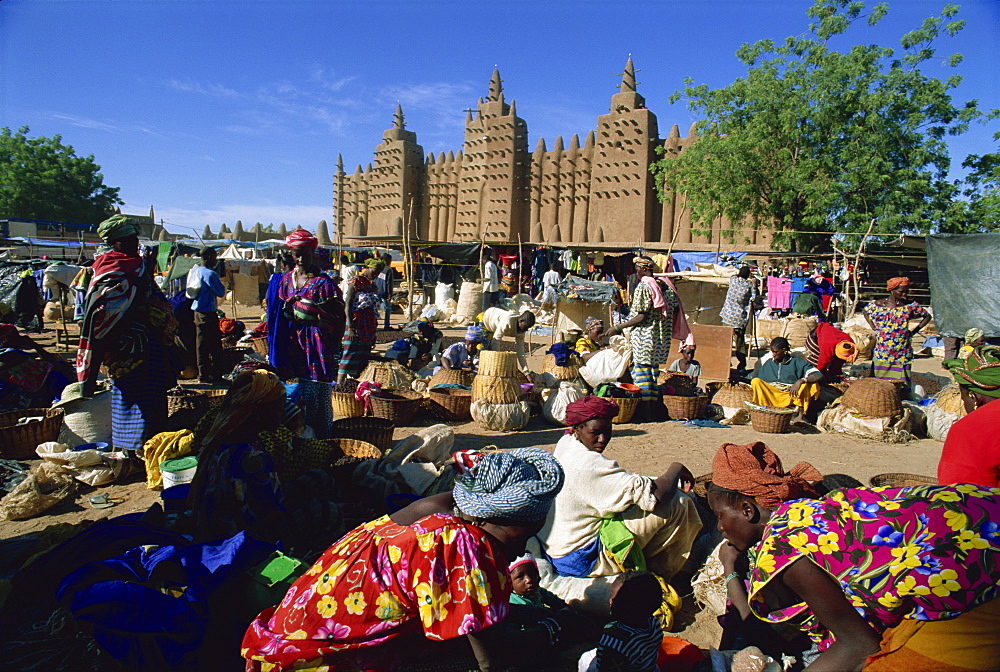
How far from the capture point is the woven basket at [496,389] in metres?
6.09

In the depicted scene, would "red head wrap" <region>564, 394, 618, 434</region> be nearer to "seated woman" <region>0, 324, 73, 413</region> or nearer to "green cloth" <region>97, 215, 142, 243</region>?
"green cloth" <region>97, 215, 142, 243</region>

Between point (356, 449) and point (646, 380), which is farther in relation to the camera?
point (646, 380)

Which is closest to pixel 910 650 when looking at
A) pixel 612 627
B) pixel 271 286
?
pixel 612 627

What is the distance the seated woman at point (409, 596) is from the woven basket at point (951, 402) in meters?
6.20

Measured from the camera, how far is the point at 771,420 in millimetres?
6293

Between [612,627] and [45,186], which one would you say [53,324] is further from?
[45,186]

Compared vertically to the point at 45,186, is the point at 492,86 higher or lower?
higher

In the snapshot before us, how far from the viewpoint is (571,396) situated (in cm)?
632

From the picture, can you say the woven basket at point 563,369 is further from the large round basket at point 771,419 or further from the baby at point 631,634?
the baby at point 631,634

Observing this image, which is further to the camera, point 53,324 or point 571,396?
point 53,324

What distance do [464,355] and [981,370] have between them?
5.23 m

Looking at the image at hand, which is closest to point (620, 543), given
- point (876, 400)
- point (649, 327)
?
point (649, 327)

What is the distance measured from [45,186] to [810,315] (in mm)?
41994

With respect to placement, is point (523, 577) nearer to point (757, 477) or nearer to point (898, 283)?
point (757, 477)
